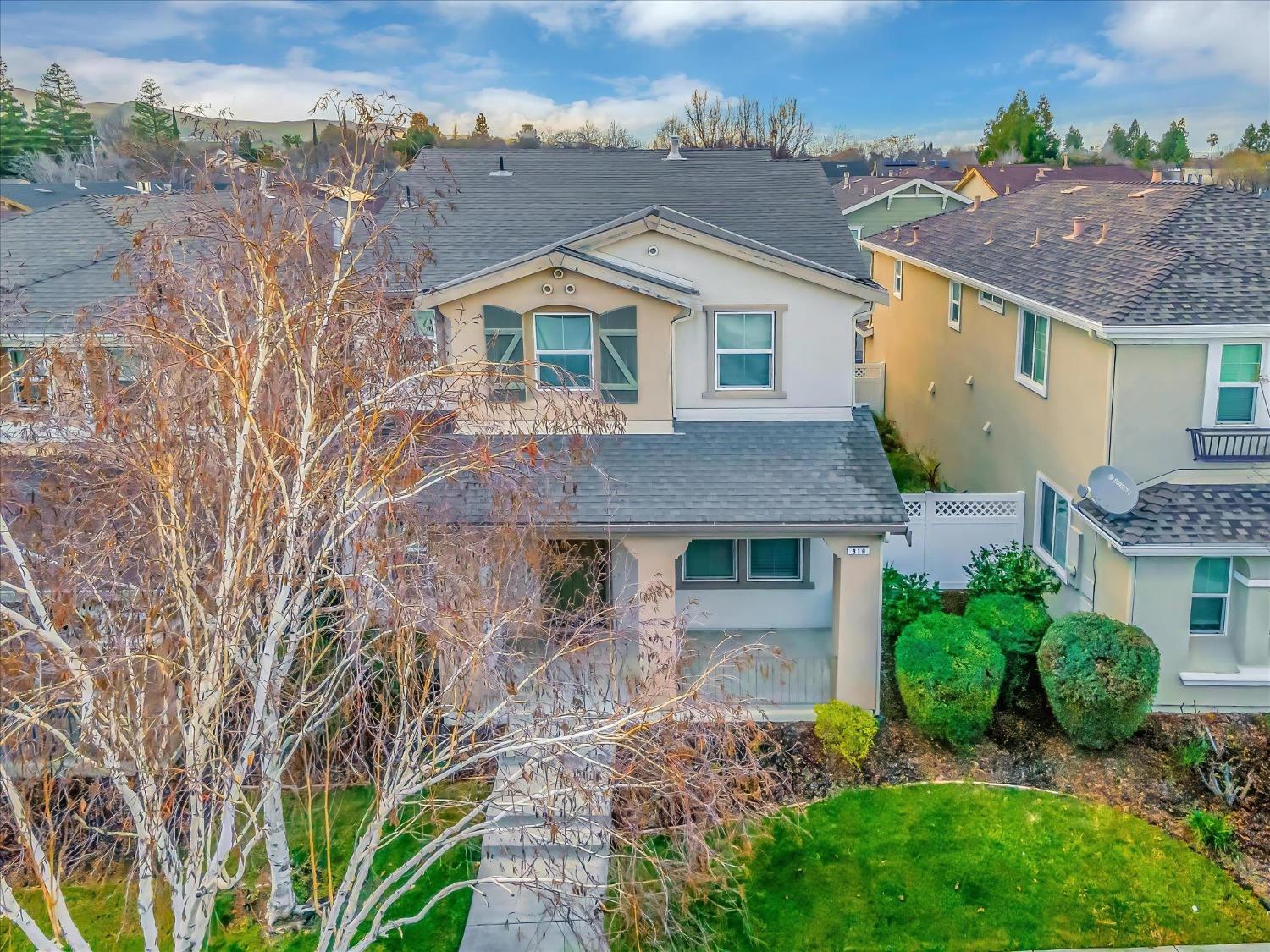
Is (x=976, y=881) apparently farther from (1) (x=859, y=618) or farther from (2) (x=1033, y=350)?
(2) (x=1033, y=350)

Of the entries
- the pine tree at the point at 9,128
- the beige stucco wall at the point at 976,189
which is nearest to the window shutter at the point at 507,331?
the beige stucco wall at the point at 976,189

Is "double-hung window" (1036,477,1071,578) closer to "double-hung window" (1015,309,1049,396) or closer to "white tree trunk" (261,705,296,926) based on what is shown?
"double-hung window" (1015,309,1049,396)

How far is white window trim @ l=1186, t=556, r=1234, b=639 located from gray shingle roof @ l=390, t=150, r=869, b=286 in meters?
7.10

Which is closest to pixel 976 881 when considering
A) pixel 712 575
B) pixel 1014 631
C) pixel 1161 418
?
pixel 1014 631

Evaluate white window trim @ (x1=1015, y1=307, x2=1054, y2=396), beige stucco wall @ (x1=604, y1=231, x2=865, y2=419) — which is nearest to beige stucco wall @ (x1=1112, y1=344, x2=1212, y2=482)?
white window trim @ (x1=1015, y1=307, x2=1054, y2=396)

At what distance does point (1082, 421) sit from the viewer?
16.2m

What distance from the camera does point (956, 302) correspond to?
2352cm

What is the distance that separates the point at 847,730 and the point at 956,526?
6.25 m

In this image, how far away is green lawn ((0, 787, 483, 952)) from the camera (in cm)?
1091

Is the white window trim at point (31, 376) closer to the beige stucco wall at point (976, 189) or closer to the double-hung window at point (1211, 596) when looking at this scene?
the double-hung window at point (1211, 596)

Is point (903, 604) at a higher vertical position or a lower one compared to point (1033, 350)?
lower

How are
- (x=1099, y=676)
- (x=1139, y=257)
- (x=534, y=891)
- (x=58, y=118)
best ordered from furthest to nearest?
(x=58, y=118)
(x=1139, y=257)
(x=1099, y=676)
(x=534, y=891)

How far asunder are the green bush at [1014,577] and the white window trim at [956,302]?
8.01 m

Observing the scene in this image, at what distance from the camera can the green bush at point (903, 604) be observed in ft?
51.9
